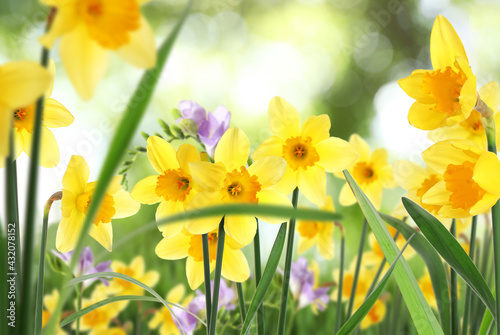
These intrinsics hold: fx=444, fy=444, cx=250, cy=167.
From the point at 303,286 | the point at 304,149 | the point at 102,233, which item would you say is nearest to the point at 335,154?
the point at 304,149

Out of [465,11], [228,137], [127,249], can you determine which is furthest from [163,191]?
[465,11]

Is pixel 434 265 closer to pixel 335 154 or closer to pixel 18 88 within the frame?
pixel 335 154

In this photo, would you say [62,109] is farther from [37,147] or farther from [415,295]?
[415,295]

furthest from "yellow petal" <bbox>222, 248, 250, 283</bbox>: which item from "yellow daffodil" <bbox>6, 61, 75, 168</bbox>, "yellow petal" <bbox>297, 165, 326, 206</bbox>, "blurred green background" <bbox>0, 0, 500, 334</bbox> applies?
"blurred green background" <bbox>0, 0, 500, 334</bbox>

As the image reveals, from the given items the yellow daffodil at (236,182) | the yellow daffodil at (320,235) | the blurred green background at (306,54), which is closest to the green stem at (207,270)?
the yellow daffodil at (236,182)

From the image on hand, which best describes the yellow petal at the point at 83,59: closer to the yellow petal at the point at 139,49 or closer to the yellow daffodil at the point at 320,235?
the yellow petal at the point at 139,49

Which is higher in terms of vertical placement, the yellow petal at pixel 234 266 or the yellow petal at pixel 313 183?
the yellow petal at pixel 313 183
